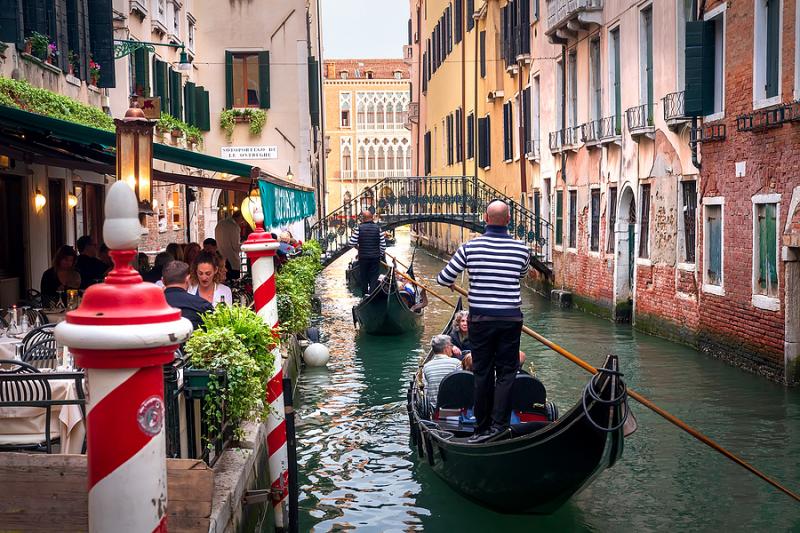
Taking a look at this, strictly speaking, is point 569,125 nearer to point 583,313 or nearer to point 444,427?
point 583,313

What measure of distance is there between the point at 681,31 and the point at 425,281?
1080 centimetres

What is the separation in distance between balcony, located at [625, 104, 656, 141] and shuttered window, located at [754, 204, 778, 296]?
309cm

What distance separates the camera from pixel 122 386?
187 centimetres

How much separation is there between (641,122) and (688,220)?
1572mm

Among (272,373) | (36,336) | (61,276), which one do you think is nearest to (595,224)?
(61,276)

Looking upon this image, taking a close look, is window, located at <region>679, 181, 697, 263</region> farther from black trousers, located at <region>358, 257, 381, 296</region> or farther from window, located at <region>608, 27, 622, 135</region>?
black trousers, located at <region>358, 257, 381, 296</region>

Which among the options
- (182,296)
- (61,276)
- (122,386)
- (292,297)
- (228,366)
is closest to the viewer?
(122,386)

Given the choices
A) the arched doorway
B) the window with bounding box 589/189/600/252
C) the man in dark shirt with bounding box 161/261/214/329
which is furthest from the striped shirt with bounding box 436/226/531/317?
the window with bounding box 589/189/600/252

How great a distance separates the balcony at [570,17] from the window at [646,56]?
5.95 ft

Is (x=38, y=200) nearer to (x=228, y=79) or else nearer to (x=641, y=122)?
(x=641, y=122)

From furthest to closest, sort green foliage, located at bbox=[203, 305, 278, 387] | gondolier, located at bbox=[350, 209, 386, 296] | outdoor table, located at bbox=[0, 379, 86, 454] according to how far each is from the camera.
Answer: gondolier, located at bbox=[350, 209, 386, 296] < green foliage, located at bbox=[203, 305, 278, 387] < outdoor table, located at bbox=[0, 379, 86, 454]

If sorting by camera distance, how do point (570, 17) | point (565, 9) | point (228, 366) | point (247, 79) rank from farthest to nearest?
1. point (247, 79)
2. point (565, 9)
3. point (570, 17)
4. point (228, 366)

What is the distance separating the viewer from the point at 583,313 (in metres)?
16.1

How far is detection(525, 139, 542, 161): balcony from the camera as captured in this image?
764 inches
